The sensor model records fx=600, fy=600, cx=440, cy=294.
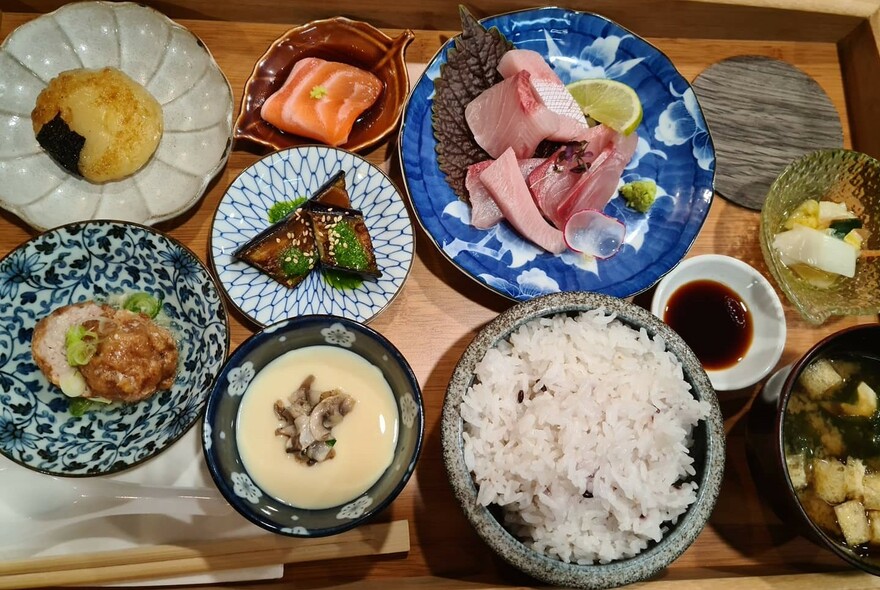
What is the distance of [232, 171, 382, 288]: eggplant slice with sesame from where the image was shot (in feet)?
6.75

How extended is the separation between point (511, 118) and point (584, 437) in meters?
1.20

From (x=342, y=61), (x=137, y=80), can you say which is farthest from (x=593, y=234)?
(x=137, y=80)

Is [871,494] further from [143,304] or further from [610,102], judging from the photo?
[143,304]

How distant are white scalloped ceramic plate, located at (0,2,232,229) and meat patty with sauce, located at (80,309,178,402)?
40cm

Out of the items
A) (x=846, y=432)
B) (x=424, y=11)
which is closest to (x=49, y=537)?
(x=424, y=11)

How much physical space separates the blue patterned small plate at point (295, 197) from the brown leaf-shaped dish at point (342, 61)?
4.0 inches

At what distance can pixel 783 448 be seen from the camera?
1.83 meters

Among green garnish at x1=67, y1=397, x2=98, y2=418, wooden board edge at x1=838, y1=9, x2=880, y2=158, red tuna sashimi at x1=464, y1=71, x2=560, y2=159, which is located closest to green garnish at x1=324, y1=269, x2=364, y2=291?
red tuna sashimi at x1=464, y1=71, x2=560, y2=159

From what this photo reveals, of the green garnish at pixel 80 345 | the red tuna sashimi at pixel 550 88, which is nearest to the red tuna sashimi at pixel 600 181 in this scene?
the red tuna sashimi at pixel 550 88

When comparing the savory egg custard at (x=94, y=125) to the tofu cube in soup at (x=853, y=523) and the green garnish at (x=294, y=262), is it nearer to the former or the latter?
the green garnish at (x=294, y=262)

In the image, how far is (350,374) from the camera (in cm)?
191

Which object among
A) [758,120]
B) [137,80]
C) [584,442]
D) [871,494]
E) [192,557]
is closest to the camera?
[584,442]

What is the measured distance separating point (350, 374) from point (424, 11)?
1461 millimetres

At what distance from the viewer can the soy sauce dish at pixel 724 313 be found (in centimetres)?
216
